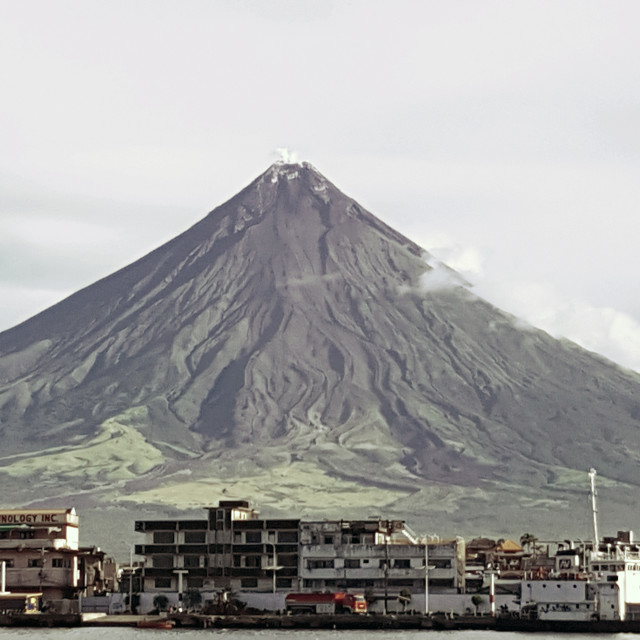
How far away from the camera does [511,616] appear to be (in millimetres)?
151750

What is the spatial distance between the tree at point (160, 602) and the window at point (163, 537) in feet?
18.0

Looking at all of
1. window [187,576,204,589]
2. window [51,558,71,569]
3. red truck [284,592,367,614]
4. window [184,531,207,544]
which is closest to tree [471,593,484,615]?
red truck [284,592,367,614]

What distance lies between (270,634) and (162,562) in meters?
26.9

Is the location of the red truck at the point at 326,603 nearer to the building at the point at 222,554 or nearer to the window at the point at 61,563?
the building at the point at 222,554

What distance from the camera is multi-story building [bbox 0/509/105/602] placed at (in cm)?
17050

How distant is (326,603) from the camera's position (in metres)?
160

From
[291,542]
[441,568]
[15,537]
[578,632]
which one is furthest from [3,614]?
[578,632]

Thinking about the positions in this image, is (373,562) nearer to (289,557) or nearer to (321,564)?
(321,564)

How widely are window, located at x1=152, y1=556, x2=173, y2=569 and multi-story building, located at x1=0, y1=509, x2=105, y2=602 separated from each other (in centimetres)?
763

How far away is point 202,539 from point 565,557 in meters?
33.0

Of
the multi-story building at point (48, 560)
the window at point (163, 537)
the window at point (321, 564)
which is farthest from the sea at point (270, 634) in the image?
the window at point (163, 537)

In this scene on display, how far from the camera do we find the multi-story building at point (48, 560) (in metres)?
170

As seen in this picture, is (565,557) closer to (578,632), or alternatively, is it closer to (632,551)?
(632,551)

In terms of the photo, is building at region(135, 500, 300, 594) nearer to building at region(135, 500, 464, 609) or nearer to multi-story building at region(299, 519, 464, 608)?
building at region(135, 500, 464, 609)
